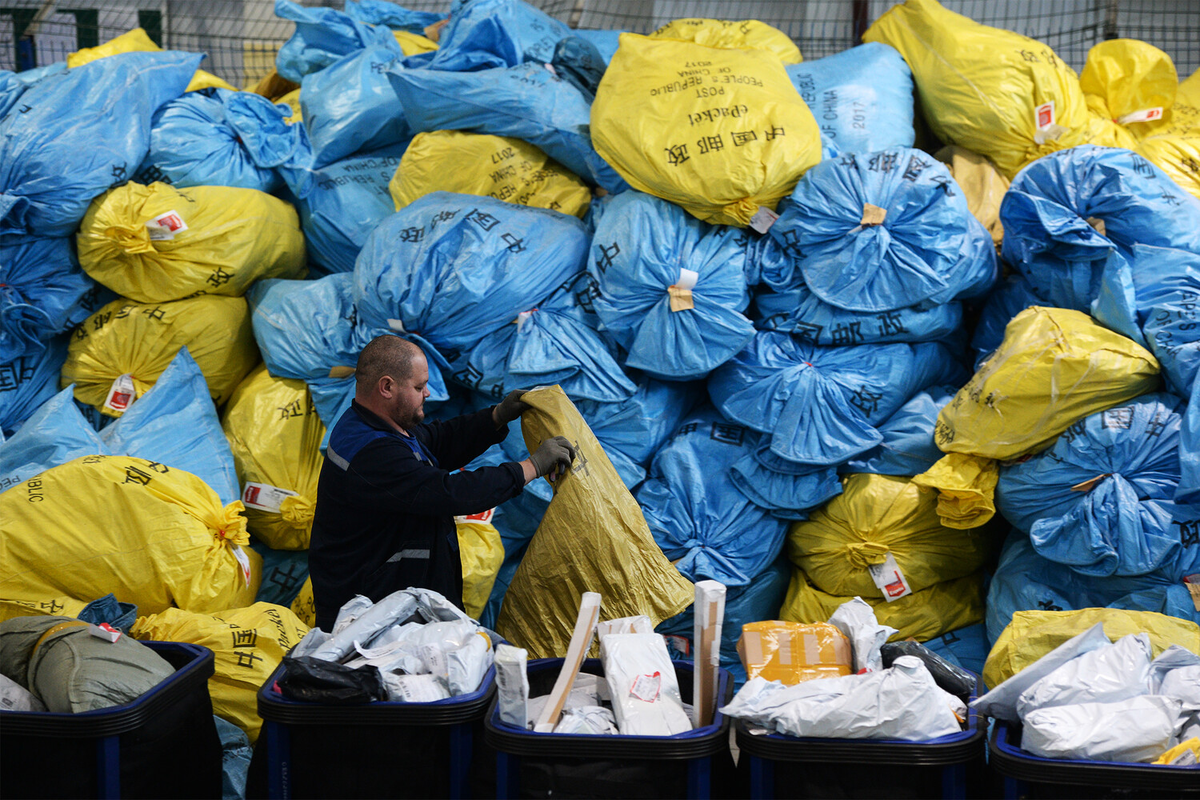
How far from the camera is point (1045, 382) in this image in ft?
9.05

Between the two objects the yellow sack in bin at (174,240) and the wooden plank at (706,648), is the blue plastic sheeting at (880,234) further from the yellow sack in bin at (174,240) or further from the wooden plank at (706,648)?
the yellow sack in bin at (174,240)

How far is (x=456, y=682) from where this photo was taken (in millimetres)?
1831

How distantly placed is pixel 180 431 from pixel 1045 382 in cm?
250

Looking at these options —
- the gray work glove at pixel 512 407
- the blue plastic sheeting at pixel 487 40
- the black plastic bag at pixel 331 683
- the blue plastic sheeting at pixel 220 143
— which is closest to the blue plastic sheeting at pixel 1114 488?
the gray work glove at pixel 512 407

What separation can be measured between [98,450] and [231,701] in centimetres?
105

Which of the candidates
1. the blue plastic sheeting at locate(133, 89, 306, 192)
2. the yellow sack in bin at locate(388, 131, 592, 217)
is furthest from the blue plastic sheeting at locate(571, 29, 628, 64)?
the blue plastic sheeting at locate(133, 89, 306, 192)

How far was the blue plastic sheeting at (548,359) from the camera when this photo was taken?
3135 millimetres

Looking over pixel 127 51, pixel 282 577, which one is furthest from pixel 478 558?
pixel 127 51

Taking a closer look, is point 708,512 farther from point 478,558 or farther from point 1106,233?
point 1106,233

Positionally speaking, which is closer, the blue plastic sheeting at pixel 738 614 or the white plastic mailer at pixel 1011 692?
the white plastic mailer at pixel 1011 692

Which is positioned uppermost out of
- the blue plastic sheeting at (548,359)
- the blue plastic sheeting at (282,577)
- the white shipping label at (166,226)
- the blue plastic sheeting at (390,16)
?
the blue plastic sheeting at (390,16)

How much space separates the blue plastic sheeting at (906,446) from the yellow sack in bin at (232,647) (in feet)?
5.60

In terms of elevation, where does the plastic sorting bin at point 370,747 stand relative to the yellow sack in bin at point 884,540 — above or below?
above

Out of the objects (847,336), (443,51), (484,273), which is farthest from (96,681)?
(443,51)
